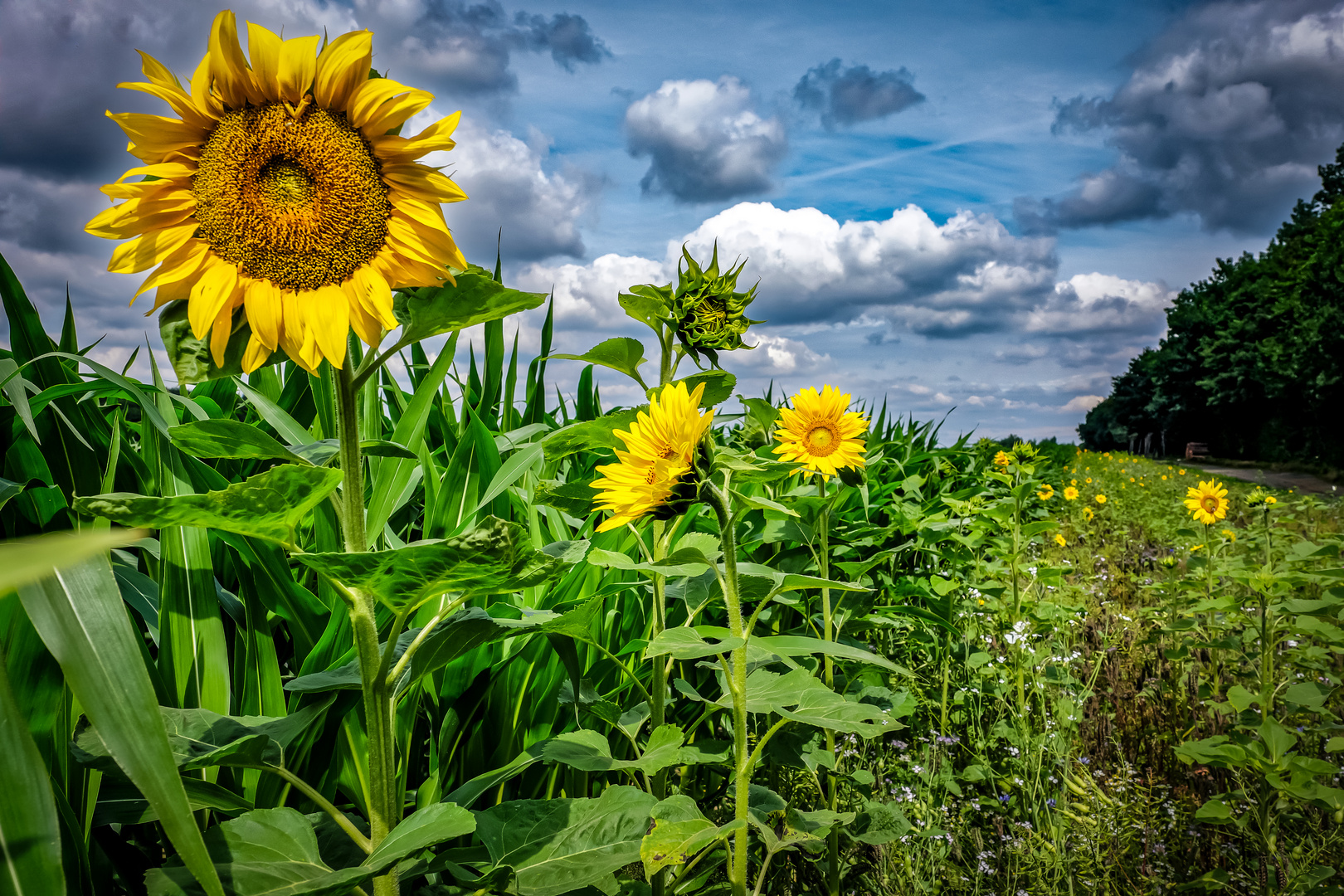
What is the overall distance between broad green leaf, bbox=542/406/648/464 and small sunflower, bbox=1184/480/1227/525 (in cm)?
400

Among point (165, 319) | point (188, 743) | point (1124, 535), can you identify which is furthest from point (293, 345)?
point (1124, 535)

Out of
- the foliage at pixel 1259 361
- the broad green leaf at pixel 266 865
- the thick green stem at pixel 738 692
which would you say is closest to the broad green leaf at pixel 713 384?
the thick green stem at pixel 738 692

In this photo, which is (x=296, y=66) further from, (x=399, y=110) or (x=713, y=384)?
(x=713, y=384)

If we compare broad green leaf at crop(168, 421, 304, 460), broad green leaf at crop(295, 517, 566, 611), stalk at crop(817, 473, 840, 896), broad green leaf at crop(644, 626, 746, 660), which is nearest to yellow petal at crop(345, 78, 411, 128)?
broad green leaf at crop(168, 421, 304, 460)

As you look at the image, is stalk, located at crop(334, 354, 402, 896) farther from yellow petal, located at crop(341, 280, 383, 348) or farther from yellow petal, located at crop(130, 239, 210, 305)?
yellow petal, located at crop(130, 239, 210, 305)

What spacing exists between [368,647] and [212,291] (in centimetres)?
42

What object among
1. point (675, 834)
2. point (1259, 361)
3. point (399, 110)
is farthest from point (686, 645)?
point (1259, 361)

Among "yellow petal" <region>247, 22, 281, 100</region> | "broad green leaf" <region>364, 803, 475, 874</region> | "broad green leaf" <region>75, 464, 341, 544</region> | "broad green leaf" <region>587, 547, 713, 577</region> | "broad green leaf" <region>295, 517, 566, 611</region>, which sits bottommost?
"broad green leaf" <region>364, 803, 475, 874</region>

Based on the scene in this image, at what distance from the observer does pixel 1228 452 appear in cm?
3741

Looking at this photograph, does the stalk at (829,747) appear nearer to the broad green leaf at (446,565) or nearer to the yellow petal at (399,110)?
the broad green leaf at (446,565)

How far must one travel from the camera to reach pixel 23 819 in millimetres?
445

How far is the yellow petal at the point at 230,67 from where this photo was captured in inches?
29.9

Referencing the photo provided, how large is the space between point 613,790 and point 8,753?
70 centimetres

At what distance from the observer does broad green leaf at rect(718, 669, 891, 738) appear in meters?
1.04
